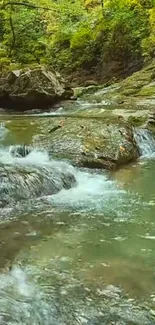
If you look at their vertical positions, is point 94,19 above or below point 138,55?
above

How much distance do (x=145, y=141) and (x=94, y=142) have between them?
1576 millimetres

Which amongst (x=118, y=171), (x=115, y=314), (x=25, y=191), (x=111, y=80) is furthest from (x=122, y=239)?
(x=111, y=80)

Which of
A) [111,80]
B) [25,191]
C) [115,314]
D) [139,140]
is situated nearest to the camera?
[115,314]

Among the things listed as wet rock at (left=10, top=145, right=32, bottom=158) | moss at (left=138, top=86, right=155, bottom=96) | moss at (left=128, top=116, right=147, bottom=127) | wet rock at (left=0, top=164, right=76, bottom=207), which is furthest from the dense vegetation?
wet rock at (left=0, top=164, right=76, bottom=207)

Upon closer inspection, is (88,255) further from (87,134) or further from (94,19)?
(94,19)

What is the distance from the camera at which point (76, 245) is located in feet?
A: 15.6

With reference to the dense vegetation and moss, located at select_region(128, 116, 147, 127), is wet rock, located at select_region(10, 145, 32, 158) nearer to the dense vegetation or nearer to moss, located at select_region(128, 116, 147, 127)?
moss, located at select_region(128, 116, 147, 127)

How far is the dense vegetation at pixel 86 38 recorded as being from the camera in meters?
19.5

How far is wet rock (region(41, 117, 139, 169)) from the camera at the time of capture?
8531 millimetres

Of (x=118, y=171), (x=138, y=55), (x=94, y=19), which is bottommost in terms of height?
(x=118, y=171)

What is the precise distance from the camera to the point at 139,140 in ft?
32.7

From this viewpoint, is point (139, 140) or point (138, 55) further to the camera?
point (138, 55)

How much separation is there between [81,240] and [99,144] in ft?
14.0

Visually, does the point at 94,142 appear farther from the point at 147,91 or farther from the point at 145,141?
the point at 147,91
